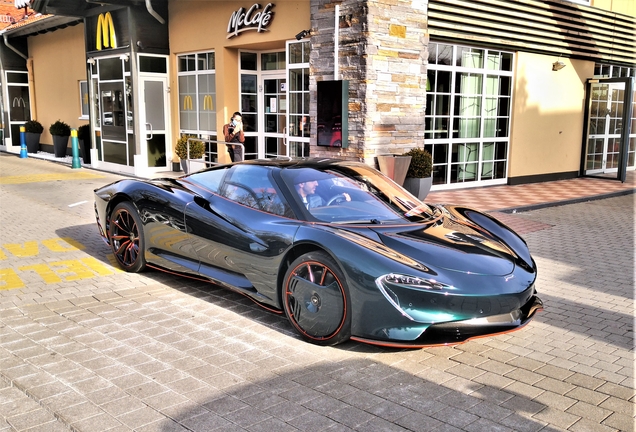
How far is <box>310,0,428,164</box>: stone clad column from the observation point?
10.2 metres

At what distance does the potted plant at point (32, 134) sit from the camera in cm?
2162

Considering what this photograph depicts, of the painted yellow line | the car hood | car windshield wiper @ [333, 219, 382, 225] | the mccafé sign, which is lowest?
the painted yellow line

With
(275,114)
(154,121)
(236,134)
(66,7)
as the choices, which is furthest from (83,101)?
(236,134)

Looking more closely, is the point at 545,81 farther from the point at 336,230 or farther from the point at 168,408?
the point at 168,408

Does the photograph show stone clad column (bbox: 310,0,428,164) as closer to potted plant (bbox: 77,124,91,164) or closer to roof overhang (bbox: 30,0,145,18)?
roof overhang (bbox: 30,0,145,18)

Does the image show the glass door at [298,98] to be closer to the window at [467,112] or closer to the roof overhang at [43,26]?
the window at [467,112]

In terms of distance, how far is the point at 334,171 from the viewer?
5.15 meters

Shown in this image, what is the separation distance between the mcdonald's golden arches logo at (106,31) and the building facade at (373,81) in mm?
51

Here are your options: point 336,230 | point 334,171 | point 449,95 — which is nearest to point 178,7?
point 449,95

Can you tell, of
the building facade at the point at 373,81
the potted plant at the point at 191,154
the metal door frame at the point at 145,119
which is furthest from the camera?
the metal door frame at the point at 145,119

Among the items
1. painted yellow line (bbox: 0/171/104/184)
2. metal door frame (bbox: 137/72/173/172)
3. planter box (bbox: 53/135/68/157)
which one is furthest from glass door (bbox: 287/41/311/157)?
planter box (bbox: 53/135/68/157)

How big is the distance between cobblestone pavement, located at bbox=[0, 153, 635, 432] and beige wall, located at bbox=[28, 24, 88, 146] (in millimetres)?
15216

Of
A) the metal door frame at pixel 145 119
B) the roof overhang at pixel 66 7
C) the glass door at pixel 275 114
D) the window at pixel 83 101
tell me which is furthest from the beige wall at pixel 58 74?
the glass door at pixel 275 114

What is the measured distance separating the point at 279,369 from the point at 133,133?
486 inches
